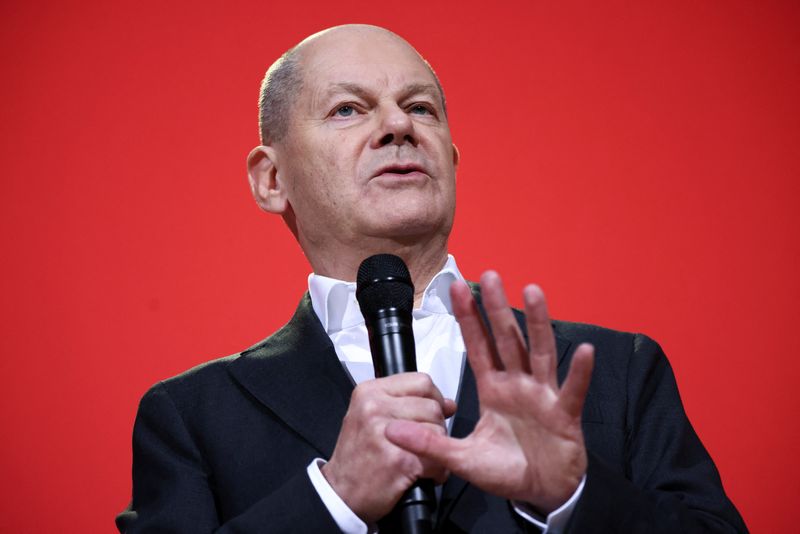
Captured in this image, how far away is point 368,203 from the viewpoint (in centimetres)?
166

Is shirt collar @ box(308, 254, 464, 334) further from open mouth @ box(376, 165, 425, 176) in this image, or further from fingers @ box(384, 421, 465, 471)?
fingers @ box(384, 421, 465, 471)

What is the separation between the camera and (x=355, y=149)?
5.55ft

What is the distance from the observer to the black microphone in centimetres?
112

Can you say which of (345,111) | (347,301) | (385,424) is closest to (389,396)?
(385,424)

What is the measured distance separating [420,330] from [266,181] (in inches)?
19.7

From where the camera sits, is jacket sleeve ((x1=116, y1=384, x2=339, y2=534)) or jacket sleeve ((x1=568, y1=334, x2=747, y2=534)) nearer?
jacket sleeve ((x1=568, y1=334, x2=747, y2=534))

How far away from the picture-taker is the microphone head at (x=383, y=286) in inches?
48.7

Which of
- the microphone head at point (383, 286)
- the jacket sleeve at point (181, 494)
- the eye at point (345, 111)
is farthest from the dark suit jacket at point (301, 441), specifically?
the eye at point (345, 111)

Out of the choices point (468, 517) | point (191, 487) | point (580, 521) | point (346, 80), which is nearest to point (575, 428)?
point (580, 521)

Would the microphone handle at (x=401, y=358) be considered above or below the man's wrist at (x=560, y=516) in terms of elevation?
above

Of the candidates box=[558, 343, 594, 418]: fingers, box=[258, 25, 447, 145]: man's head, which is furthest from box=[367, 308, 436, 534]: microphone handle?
box=[258, 25, 447, 145]: man's head

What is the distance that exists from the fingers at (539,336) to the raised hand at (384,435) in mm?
148

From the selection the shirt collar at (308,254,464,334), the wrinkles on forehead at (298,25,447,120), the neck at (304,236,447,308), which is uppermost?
the wrinkles on forehead at (298,25,447,120)

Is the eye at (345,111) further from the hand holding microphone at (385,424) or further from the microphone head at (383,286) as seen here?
the hand holding microphone at (385,424)
